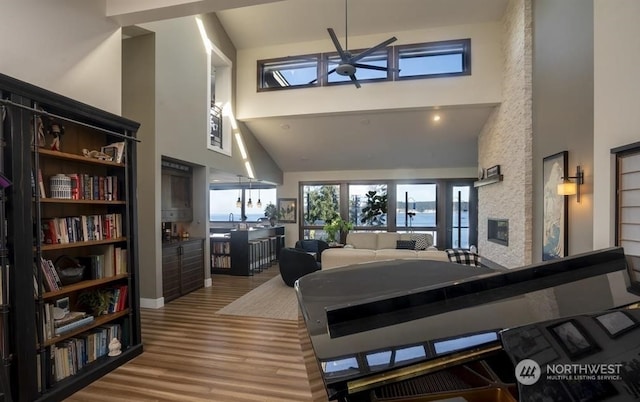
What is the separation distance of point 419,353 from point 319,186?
28.5 ft

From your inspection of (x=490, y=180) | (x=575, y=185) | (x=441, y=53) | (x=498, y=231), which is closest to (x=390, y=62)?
(x=441, y=53)

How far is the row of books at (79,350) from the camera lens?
235 cm

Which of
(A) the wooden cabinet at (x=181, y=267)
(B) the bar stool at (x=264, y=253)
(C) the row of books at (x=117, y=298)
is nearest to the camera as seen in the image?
(C) the row of books at (x=117, y=298)

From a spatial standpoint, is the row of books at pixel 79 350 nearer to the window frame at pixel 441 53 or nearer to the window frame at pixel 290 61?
the window frame at pixel 290 61

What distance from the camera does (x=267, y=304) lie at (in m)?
4.59

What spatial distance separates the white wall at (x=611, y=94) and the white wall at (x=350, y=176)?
6206 mm

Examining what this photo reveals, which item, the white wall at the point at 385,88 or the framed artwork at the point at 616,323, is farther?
the white wall at the point at 385,88

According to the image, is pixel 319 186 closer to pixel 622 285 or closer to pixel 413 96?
pixel 413 96

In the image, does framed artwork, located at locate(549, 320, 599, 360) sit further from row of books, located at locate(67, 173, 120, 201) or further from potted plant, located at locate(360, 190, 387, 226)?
potted plant, located at locate(360, 190, 387, 226)

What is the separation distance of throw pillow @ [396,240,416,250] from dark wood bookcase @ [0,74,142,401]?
5.33m

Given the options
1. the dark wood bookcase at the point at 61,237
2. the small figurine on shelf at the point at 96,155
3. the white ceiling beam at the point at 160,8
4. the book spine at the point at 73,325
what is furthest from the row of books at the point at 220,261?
the white ceiling beam at the point at 160,8

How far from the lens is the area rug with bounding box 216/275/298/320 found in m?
4.19

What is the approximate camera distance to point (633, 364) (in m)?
1.06

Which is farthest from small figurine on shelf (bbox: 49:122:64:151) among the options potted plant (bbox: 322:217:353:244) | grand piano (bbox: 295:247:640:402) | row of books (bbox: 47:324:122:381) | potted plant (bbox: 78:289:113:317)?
potted plant (bbox: 322:217:353:244)
